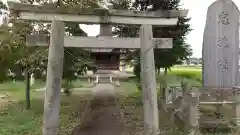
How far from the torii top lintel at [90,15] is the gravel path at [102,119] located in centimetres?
327

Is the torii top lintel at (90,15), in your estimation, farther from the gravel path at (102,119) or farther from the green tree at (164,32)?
the green tree at (164,32)

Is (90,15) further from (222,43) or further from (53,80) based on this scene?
(222,43)

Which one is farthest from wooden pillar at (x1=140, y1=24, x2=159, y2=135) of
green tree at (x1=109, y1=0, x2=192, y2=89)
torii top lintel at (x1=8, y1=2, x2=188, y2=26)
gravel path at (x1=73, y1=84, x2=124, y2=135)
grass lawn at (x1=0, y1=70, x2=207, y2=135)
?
green tree at (x1=109, y1=0, x2=192, y2=89)

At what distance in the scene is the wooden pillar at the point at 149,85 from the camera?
725cm

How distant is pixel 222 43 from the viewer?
348 inches

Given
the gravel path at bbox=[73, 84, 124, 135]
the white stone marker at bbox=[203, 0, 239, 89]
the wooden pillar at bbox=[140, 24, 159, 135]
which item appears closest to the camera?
the wooden pillar at bbox=[140, 24, 159, 135]

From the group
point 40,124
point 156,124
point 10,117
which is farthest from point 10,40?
point 156,124

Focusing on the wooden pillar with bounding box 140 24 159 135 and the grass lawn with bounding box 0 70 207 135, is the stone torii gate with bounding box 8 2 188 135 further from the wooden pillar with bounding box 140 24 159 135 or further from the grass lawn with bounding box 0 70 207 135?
the grass lawn with bounding box 0 70 207 135

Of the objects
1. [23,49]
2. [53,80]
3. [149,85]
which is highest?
[23,49]

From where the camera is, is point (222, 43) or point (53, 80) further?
point (222, 43)

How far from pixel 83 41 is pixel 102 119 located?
427cm

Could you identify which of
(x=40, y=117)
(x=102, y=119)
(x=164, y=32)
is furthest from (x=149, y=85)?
(x=164, y=32)

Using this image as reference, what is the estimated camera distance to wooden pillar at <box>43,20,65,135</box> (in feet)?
23.0

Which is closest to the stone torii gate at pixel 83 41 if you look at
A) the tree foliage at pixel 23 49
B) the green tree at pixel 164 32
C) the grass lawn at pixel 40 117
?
the grass lawn at pixel 40 117
